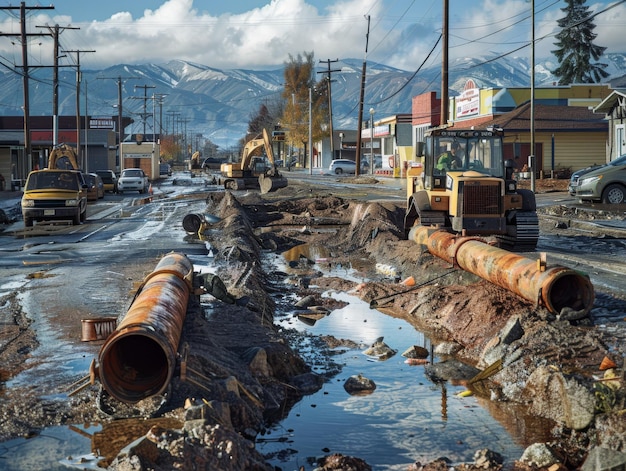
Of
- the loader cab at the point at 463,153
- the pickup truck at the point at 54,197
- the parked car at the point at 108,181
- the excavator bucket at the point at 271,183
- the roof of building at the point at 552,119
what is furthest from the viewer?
the parked car at the point at 108,181

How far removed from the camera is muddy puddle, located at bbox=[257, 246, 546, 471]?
8.43 meters

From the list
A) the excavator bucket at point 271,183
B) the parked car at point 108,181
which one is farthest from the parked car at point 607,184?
the parked car at point 108,181

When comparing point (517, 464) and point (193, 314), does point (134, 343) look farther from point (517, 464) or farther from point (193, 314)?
point (517, 464)

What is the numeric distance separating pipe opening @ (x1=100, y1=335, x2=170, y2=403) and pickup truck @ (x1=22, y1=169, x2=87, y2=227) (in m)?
22.6

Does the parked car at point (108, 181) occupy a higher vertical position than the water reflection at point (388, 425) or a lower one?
higher

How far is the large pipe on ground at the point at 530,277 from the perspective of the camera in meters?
12.2

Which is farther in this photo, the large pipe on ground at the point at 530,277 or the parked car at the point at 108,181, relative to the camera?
the parked car at the point at 108,181

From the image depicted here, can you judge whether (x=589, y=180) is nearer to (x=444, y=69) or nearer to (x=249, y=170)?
(x=444, y=69)

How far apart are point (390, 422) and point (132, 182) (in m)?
50.7

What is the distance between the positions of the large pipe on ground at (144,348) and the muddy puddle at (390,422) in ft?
4.08

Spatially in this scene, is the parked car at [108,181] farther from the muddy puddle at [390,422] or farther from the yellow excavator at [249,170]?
the muddy puddle at [390,422]

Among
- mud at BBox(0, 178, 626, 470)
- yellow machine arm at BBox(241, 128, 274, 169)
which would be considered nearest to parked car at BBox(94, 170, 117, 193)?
yellow machine arm at BBox(241, 128, 274, 169)

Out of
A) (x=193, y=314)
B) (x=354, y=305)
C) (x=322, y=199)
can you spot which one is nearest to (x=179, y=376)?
(x=193, y=314)

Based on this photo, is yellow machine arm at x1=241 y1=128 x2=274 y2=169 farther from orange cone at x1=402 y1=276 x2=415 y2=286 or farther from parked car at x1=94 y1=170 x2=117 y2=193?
orange cone at x1=402 y1=276 x2=415 y2=286
